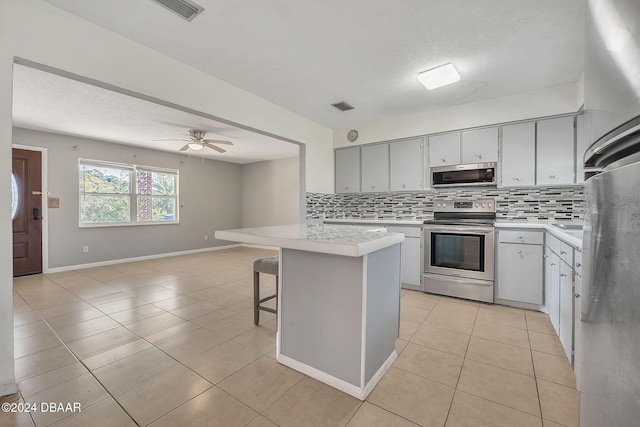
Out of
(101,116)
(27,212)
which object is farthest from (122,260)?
(101,116)

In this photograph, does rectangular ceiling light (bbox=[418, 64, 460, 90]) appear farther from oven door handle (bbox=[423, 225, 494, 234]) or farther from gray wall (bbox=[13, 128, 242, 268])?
gray wall (bbox=[13, 128, 242, 268])

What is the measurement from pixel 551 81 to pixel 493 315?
257cm

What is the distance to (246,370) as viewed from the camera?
6.15ft

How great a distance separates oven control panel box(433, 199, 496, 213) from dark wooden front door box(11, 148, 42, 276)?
6.52 metres

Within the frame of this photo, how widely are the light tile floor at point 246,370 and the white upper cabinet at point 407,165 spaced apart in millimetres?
1638

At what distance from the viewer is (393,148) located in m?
4.10

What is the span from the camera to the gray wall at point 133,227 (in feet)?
Answer: 15.8

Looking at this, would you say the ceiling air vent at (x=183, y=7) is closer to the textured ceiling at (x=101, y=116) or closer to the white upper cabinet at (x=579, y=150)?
the textured ceiling at (x=101, y=116)

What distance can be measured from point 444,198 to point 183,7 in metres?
3.57

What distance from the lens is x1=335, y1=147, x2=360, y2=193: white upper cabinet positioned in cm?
443

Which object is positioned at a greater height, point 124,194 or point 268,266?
point 124,194

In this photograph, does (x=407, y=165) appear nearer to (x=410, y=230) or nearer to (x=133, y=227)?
(x=410, y=230)

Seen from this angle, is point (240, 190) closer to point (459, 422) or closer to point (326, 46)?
point (326, 46)

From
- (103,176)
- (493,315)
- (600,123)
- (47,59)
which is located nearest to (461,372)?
(493,315)
